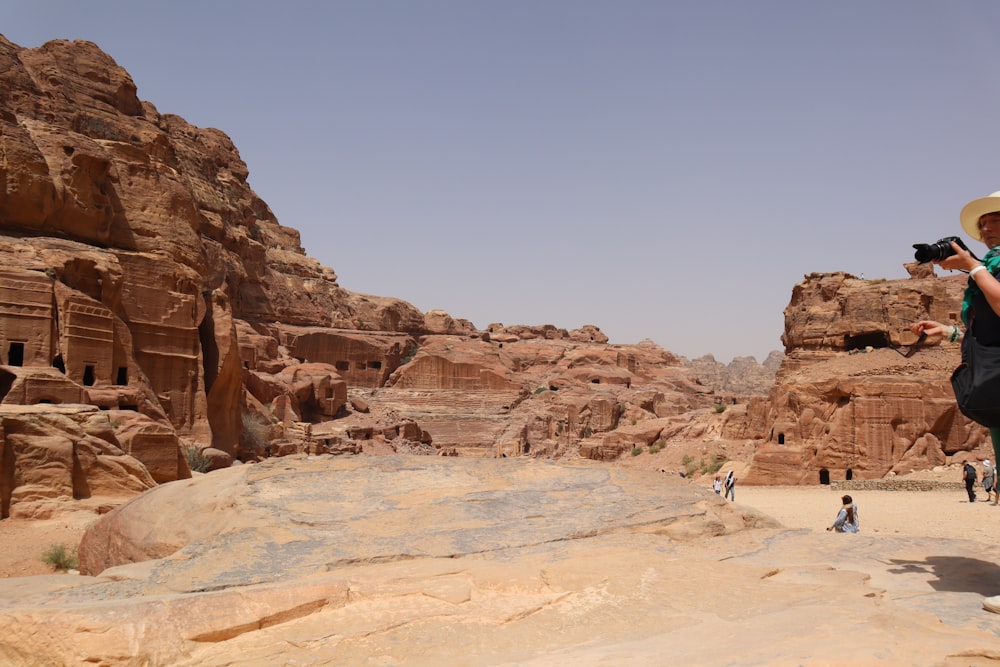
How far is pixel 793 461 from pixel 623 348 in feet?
177

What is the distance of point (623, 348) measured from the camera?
82.6 meters

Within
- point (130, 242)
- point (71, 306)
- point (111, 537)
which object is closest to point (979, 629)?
point (111, 537)

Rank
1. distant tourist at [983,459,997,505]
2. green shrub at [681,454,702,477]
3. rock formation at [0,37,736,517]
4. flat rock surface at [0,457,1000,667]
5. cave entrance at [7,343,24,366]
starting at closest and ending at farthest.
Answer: flat rock surface at [0,457,1000,667] → cave entrance at [7,343,24,366] → rock formation at [0,37,736,517] → distant tourist at [983,459,997,505] → green shrub at [681,454,702,477]

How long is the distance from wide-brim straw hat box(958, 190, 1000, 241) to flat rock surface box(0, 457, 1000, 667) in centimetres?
236

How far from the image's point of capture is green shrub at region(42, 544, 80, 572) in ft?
37.5

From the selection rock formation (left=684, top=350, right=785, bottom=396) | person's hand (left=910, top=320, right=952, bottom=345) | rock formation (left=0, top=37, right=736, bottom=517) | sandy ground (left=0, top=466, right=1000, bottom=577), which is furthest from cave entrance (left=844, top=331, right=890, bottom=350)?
rock formation (left=684, top=350, right=785, bottom=396)

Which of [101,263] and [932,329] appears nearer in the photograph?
[932,329]

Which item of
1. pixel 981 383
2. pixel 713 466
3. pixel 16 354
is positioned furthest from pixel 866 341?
pixel 16 354

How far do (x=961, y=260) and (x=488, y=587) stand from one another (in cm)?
367

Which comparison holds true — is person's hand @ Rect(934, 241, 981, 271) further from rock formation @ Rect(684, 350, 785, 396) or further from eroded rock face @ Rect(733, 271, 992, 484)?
rock formation @ Rect(684, 350, 785, 396)

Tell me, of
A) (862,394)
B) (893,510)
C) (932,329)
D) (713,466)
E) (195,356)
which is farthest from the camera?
(713,466)

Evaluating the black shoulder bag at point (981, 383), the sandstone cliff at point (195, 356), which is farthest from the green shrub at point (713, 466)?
the black shoulder bag at point (981, 383)

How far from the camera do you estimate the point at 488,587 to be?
15.1ft

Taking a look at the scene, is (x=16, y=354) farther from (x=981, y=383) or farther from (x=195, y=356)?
(x=981, y=383)
